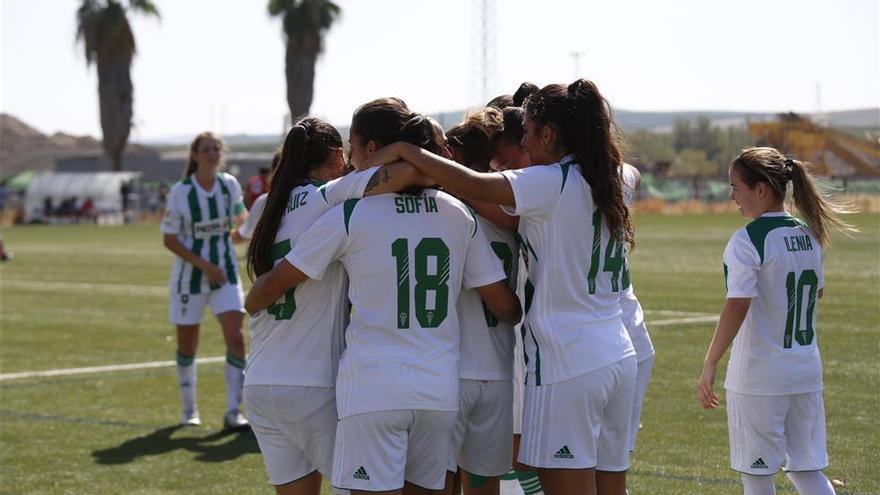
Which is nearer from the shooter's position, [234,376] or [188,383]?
[234,376]

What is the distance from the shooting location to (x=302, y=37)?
58250 millimetres

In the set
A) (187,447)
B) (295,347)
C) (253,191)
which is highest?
(253,191)

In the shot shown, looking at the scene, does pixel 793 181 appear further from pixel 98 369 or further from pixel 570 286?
pixel 98 369

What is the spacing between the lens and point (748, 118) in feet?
149

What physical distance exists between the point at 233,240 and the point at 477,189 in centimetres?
569

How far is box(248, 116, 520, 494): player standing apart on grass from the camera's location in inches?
187

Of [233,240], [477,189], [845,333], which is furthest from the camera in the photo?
[845,333]

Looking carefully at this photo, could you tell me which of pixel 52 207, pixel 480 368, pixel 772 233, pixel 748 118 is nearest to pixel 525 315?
pixel 480 368

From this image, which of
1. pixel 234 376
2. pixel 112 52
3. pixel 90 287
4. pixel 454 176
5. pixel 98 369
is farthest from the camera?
pixel 112 52

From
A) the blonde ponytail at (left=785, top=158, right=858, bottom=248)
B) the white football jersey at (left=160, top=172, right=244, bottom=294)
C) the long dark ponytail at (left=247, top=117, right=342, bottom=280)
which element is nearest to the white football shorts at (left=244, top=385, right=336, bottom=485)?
the long dark ponytail at (left=247, top=117, right=342, bottom=280)

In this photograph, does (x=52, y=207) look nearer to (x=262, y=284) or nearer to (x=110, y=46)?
(x=110, y=46)

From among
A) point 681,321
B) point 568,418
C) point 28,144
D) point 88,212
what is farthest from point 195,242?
point 28,144

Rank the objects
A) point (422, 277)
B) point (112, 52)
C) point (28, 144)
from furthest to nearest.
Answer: point (28, 144) < point (112, 52) < point (422, 277)

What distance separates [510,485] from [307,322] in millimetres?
1135
